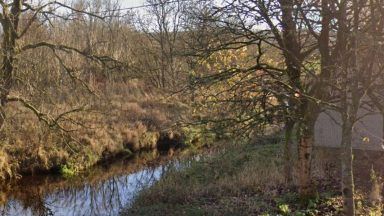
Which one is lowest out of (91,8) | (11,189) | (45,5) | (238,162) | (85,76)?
(11,189)

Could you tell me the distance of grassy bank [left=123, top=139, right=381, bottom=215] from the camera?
7.90 m

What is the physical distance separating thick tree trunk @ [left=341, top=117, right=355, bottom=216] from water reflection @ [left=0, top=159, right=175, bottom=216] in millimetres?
7460

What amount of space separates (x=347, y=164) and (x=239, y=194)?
4769mm

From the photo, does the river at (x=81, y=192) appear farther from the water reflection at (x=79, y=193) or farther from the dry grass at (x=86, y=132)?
the dry grass at (x=86, y=132)

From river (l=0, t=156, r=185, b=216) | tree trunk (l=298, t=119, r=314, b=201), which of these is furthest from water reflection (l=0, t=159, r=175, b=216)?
tree trunk (l=298, t=119, r=314, b=201)

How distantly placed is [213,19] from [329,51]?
1.88 m

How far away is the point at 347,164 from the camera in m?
5.26

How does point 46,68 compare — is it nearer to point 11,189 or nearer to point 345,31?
point 11,189

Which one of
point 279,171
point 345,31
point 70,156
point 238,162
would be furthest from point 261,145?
point 345,31

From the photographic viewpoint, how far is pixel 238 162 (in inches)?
571

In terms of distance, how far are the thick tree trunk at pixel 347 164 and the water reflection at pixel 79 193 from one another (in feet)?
24.5

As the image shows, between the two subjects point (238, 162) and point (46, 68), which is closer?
point (238, 162)

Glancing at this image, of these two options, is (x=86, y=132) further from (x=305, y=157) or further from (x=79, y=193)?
(x=305, y=157)

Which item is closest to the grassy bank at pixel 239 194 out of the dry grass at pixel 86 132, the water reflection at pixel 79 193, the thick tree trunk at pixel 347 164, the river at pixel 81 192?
the thick tree trunk at pixel 347 164
